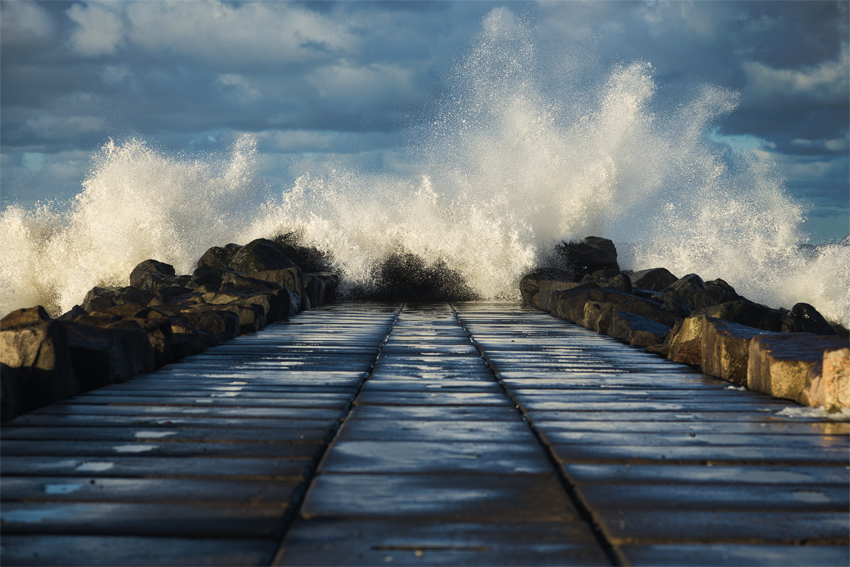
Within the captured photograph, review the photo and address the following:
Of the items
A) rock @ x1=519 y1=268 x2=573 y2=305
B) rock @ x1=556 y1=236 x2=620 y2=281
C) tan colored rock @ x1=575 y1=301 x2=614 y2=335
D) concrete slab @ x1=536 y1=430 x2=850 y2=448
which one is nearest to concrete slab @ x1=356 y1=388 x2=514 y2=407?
concrete slab @ x1=536 y1=430 x2=850 y2=448

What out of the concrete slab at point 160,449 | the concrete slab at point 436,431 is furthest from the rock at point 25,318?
the concrete slab at point 436,431

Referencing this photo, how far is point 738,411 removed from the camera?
315 centimetres

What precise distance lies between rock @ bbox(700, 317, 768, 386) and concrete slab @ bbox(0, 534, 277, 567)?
121 inches

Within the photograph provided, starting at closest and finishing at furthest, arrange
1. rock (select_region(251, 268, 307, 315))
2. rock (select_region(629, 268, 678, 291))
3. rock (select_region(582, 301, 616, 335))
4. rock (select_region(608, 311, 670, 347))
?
rock (select_region(608, 311, 670, 347)) → rock (select_region(582, 301, 616, 335)) → rock (select_region(251, 268, 307, 315)) → rock (select_region(629, 268, 678, 291))

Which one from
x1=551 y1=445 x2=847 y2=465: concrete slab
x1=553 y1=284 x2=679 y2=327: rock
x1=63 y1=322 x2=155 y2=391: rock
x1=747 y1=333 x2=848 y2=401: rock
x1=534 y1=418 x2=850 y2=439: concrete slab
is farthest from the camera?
x1=553 y1=284 x2=679 y2=327: rock

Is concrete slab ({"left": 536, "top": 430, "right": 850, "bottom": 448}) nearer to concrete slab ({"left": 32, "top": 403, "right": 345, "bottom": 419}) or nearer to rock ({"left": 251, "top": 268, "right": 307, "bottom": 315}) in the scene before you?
concrete slab ({"left": 32, "top": 403, "right": 345, "bottom": 419})

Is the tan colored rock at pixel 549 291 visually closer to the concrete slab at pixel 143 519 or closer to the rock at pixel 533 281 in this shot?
the rock at pixel 533 281

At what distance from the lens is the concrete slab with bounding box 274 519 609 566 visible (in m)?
1.55

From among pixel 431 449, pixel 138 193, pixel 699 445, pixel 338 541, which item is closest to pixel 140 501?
pixel 338 541

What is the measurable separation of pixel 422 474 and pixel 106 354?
2.13 m

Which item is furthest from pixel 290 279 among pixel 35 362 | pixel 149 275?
pixel 35 362

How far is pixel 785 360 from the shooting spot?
134 inches

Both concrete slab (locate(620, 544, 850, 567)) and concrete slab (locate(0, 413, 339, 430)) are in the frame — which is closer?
concrete slab (locate(620, 544, 850, 567))

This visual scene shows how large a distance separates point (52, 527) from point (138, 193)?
578 inches
